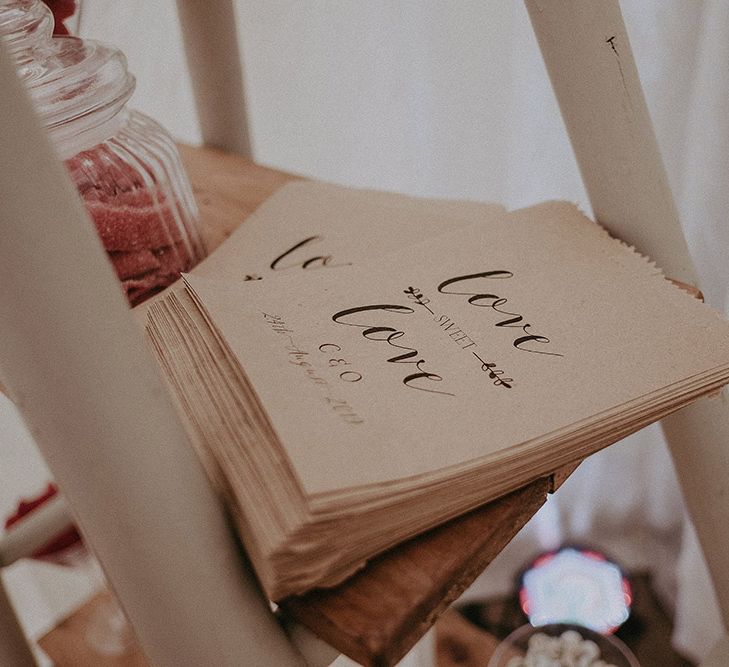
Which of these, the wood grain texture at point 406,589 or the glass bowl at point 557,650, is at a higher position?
the wood grain texture at point 406,589

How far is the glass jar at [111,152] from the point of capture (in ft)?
1.48

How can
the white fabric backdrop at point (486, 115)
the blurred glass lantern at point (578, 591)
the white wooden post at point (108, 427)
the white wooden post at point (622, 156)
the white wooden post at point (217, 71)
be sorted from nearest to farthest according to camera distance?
1. the white wooden post at point (108, 427)
2. the white wooden post at point (622, 156)
3. the white wooden post at point (217, 71)
4. the white fabric backdrop at point (486, 115)
5. the blurred glass lantern at point (578, 591)

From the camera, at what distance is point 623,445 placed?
1.06 m

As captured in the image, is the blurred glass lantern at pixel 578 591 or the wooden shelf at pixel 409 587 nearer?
the wooden shelf at pixel 409 587

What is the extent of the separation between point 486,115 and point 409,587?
0.80 m

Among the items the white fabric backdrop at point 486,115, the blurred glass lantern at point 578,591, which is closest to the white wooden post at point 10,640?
the white fabric backdrop at point 486,115

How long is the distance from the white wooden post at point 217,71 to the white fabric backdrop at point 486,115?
32 cm

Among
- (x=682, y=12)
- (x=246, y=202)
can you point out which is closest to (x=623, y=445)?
(x=682, y=12)

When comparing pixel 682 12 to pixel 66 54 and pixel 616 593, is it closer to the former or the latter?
pixel 66 54

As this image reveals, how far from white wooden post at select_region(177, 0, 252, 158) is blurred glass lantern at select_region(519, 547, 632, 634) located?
0.83m

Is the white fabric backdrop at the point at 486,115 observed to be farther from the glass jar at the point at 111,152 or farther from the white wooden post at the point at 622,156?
the glass jar at the point at 111,152

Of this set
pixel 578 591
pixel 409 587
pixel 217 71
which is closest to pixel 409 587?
pixel 409 587

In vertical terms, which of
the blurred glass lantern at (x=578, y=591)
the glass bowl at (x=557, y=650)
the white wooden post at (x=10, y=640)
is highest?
the white wooden post at (x=10, y=640)

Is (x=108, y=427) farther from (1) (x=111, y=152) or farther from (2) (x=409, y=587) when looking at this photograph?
(1) (x=111, y=152)
